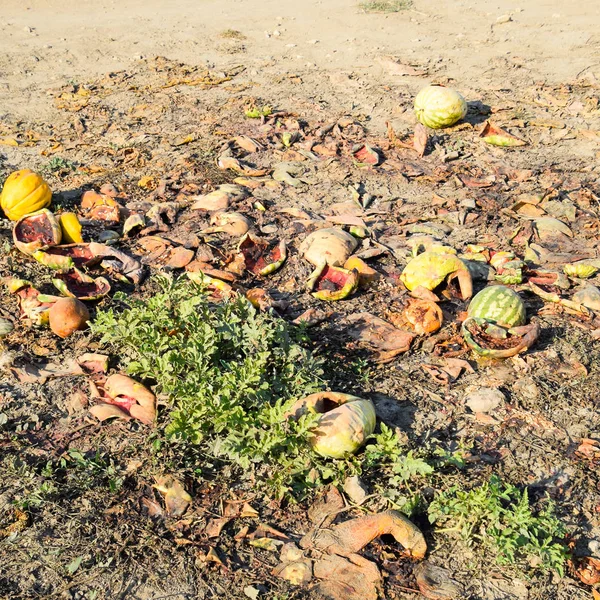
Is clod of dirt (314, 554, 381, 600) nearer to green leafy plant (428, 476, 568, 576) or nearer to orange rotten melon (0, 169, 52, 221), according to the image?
green leafy plant (428, 476, 568, 576)

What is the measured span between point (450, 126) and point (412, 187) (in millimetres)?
1445

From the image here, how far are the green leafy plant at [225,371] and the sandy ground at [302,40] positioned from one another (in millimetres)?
4743

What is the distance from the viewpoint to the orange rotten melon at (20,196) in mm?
5629

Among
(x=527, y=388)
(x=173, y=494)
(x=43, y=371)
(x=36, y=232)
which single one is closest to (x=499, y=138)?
(x=527, y=388)

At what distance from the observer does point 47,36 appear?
33.8 ft

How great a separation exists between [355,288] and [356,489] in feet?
6.04

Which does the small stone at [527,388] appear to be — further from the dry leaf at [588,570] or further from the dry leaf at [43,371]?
the dry leaf at [43,371]

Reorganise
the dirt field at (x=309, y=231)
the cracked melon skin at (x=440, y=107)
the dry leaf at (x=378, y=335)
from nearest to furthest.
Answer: the dirt field at (x=309, y=231) → the dry leaf at (x=378, y=335) → the cracked melon skin at (x=440, y=107)

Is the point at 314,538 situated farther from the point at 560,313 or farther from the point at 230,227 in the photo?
the point at 230,227

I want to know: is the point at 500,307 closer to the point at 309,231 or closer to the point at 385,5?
the point at 309,231

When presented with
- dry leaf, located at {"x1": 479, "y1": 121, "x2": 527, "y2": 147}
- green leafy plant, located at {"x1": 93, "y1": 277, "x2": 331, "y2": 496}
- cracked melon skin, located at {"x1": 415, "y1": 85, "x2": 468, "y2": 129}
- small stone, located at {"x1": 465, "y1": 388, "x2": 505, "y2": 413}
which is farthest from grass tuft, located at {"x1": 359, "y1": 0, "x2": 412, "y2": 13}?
small stone, located at {"x1": 465, "y1": 388, "x2": 505, "y2": 413}

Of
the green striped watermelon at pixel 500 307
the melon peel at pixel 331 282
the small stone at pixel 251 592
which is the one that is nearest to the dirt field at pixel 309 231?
the small stone at pixel 251 592

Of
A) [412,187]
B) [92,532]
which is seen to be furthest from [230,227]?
[92,532]

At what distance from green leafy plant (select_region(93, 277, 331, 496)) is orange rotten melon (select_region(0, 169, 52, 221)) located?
6.20ft
